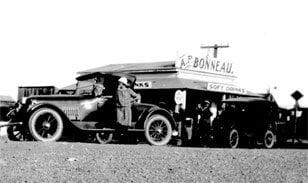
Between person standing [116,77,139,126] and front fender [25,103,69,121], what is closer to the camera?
front fender [25,103,69,121]

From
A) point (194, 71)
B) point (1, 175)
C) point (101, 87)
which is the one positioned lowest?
point (1, 175)

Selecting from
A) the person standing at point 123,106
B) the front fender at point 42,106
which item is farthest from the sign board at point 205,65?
the front fender at point 42,106

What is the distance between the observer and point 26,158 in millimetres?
7293

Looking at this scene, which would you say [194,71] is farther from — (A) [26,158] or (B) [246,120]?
(A) [26,158]

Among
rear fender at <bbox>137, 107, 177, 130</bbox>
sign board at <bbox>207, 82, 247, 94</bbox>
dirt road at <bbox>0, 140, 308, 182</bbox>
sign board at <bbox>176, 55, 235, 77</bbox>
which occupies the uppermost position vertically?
sign board at <bbox>176, 55, 235, 77</bbox>

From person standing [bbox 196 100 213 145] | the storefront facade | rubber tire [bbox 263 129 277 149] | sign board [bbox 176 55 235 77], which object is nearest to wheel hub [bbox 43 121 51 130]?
person standing [bbox 196 100 213 145]

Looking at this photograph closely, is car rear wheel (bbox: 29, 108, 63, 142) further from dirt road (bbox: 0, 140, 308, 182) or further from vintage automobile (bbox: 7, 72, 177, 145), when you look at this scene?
dirt road (bbox: 0, 140, 308, 182)

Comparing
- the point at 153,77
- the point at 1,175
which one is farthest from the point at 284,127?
the point at 1,175

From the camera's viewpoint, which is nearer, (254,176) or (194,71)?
(254,176)

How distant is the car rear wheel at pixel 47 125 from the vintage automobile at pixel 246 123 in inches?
213

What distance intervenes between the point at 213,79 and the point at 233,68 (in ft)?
7.03

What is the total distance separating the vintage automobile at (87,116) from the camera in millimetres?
11008

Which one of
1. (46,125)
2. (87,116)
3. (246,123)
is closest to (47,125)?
(46,125)

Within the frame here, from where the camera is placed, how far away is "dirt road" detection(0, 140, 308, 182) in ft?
20.4
